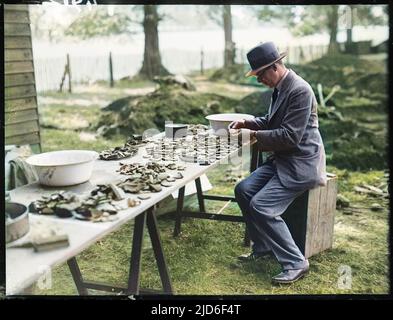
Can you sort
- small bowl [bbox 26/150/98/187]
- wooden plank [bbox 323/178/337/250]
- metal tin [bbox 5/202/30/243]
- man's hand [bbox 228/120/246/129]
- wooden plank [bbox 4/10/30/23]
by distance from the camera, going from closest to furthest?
metal tin [bbox 5/202/30/243], small bowl [bbox 26/150/98/187], wooden plank [bbox 4/10/30/23], wooden plank [bbox 323/178/337/250], man's hand [bbox 228/120/246/129]

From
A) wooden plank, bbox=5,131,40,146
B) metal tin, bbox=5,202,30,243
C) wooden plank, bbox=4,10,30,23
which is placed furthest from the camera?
wooden plank, bbox=5,131,40,146

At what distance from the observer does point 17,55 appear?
260cm

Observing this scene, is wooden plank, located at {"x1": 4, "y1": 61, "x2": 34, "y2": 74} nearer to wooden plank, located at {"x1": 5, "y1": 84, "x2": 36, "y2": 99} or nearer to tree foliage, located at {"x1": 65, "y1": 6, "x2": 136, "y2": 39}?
wooden plank, located at {"x1": 5, "y1": 84, "x2": 36, "y2": 99}

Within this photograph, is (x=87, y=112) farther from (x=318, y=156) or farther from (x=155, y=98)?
(x=318, y=156)

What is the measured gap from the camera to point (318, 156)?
9.49ft

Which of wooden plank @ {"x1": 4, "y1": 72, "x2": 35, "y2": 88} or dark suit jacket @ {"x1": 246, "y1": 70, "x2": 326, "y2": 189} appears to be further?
dark suit jacket @ {"x1": 246, "y1": 70, "x2": 326, "y2": 189}

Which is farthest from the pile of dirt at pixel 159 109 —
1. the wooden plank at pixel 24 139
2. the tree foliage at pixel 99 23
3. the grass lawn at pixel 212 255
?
the tree foliage at pixel 99 23

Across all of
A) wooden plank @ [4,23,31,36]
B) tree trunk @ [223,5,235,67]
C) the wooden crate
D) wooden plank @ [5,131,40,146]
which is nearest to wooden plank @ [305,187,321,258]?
the wooden crate

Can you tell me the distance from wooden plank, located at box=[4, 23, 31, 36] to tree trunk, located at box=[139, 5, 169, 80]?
2.21 feet

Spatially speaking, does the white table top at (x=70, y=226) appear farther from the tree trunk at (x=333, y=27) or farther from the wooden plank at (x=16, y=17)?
the tree trunk at (x=333, y=27)

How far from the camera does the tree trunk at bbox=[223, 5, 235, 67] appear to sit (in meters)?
2.84

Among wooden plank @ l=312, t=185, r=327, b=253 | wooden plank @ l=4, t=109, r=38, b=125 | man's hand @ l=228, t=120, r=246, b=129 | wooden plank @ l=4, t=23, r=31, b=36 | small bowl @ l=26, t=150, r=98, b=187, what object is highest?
wooden plank @ l=4, t=23, r=31, b=36
